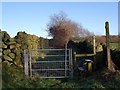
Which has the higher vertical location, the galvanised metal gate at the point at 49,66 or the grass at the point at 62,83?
the galvanised metal gate at the point at 49,66

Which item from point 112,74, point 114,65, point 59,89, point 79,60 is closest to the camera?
point 59,89

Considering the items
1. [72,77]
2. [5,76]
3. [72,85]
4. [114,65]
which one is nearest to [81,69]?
[72,77]

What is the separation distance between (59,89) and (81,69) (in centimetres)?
311

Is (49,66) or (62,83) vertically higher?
(49,66)

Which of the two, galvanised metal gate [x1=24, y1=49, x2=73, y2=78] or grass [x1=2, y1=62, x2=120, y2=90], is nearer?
grass [x1=2, y1=62, x2=120, y2=90]

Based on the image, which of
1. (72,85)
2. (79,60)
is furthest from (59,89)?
(79,60)

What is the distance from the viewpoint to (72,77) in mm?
12914

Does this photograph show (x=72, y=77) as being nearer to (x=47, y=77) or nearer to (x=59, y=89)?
(x=47, y=77)

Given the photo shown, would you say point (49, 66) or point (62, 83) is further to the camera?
point (49, 66)

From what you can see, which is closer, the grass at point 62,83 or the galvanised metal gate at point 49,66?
the grass at point 62,83

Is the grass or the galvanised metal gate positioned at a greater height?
the galvanised metal gate

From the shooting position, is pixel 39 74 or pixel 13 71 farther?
pixel 39 74

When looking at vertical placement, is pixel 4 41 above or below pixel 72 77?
above

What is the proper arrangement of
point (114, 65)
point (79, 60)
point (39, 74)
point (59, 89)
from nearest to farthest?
point (59, 89) → point (114, 65) → point (39, 74) → point (79, 60)
